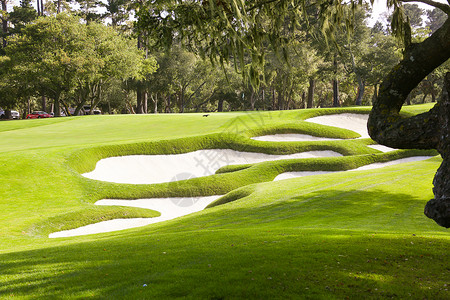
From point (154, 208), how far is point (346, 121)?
25.0 meters

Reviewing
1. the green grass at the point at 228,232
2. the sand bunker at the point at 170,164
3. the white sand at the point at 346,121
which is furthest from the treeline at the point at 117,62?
the green grass at the point at 228,232

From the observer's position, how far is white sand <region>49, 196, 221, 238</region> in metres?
16.3

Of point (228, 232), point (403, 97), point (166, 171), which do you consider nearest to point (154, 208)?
point (166, 171)

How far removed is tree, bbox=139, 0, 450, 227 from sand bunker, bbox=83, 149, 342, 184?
14934mm

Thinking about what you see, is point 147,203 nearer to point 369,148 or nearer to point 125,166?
point 125,166

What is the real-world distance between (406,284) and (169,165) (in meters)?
20.6

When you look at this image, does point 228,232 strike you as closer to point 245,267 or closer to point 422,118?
point 245,267

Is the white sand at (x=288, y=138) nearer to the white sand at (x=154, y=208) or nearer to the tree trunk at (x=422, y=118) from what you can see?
the white sand at (x=154, y=208)

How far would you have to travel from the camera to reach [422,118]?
577 cm

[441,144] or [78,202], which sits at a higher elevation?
[441,144]

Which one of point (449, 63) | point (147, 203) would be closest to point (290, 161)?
point (147, 203)

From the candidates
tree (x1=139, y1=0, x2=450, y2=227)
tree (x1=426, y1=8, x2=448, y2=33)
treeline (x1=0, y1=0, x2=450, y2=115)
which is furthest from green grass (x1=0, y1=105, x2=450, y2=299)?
tree (x1=426, y1=8, x2=448, y2=33)

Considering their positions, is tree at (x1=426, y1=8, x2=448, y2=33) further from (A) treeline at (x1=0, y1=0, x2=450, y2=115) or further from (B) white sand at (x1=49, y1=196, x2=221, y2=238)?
(B) white sand at (x1=49, y1=196, x2=221, y2=238)

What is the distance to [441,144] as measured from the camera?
213 inches
